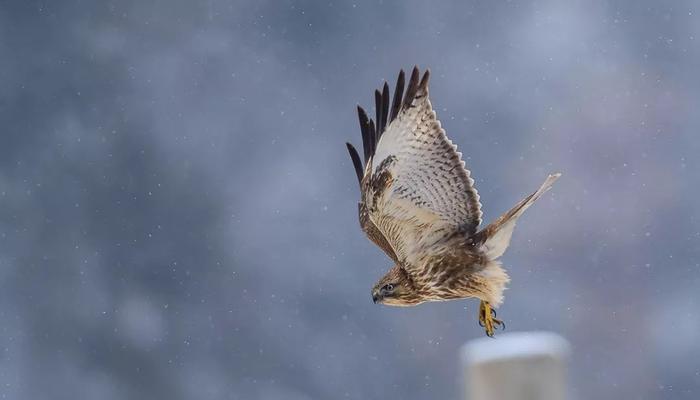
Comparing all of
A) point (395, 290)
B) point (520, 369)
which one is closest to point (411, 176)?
point (395, 290)

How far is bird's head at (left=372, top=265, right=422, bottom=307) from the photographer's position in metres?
6.96

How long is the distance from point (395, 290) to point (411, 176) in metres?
0.88

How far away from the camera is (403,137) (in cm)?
691

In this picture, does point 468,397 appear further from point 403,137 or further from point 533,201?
point 403,137

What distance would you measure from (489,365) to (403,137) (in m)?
5.47

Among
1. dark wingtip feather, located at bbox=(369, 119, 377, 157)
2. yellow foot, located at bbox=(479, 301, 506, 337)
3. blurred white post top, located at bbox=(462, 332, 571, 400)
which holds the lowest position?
blurred white post top, located at bbox=(462, 332, 571, 400)

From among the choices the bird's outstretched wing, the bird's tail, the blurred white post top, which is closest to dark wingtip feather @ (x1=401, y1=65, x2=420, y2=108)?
the bird's outstretched wing

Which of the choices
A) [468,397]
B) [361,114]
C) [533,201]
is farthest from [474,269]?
[468,397]

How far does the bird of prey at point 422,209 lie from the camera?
22.6 ft

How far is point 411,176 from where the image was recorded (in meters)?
6.90

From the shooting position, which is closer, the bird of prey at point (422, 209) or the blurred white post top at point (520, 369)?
the blurred white post top at point (520, 369)

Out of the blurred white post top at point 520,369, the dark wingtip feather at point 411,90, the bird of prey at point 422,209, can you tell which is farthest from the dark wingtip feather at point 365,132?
the blurred white post top at point 520,369

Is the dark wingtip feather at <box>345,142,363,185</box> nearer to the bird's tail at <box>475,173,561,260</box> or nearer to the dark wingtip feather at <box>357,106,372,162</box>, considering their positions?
the dark wingtip feather at <box>357,106,372,162</box>

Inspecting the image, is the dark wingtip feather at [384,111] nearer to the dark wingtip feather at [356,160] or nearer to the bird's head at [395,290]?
the dark wingtip feather at [356,160]
